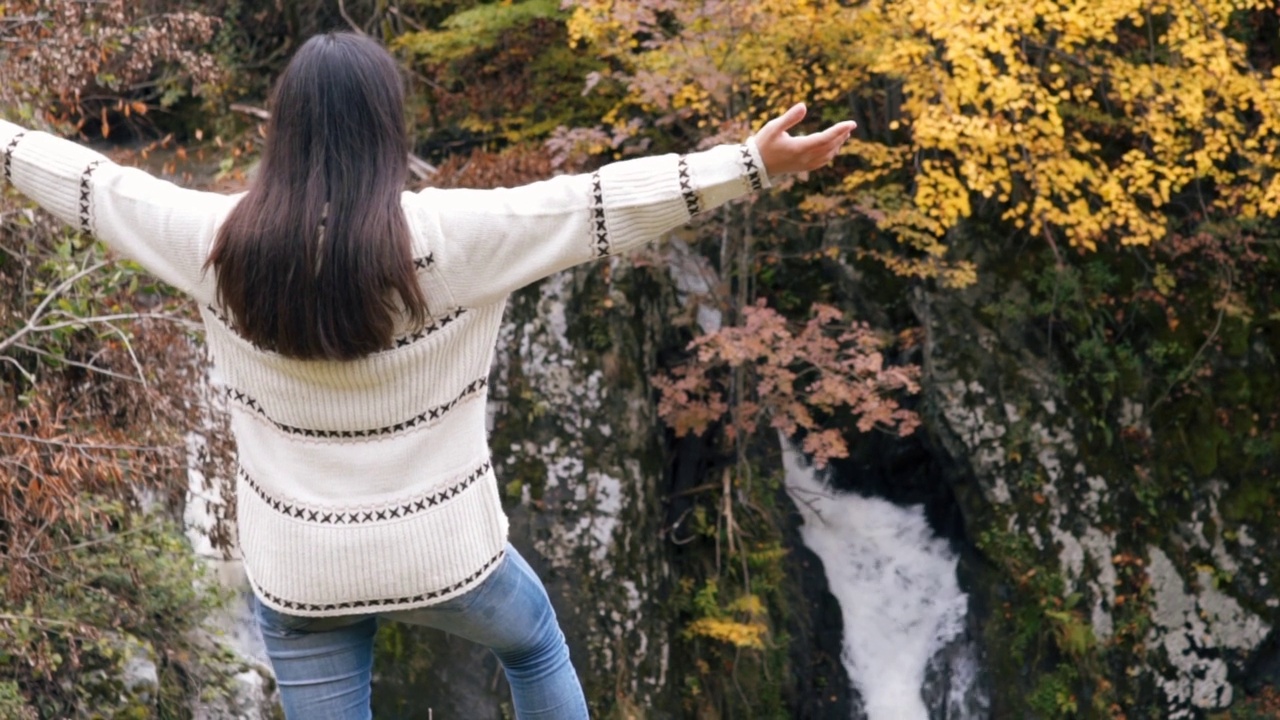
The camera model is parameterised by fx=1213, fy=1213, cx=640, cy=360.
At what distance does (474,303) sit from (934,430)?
6462mm

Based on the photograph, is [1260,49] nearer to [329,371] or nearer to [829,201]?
[829,201]

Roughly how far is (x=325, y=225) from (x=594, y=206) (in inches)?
14.4

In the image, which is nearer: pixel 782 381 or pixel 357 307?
pixel 357 307

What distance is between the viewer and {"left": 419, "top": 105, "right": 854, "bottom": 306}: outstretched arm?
1.66 m

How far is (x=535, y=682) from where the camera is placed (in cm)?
200

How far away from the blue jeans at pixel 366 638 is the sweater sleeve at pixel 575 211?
517 millimetres

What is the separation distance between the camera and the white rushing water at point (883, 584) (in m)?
7.97

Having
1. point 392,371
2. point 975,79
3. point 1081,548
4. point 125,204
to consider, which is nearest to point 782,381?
point 975,79

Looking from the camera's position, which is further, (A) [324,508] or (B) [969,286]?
(B) [969,286]

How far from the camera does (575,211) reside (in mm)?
1670

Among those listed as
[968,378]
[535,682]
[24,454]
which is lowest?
[968,378]

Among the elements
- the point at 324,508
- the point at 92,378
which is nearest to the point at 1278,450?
the point at 92,378

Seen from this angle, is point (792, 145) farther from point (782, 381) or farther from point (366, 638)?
point (782, 381)

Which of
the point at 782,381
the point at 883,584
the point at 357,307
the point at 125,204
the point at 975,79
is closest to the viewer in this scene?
the point at 357,307
